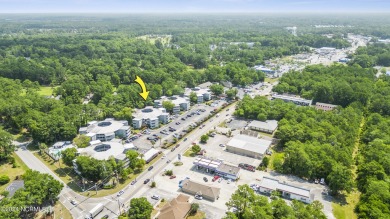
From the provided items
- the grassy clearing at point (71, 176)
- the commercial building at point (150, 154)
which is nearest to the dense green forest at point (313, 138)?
the commercial building at point (150, 154)

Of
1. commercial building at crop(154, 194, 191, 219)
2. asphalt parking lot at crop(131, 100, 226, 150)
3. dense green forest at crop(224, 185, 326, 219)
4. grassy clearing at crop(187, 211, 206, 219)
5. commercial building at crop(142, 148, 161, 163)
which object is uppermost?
dense green forest at crop(224, 185, 326, 219)

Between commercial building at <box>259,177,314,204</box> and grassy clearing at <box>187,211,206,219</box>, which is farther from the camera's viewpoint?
commercial building at <box>259,177,314,204</box>

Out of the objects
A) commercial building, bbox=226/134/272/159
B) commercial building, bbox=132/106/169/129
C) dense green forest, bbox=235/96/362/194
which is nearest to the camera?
dense green forest, bbox=235/96/362/194

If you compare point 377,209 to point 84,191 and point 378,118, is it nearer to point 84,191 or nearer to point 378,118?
point 378,118

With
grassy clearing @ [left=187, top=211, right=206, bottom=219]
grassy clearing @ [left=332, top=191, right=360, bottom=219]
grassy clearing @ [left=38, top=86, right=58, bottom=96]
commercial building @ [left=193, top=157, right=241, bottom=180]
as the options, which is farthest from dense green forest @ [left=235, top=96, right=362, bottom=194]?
grassy clearing @ [left=38, top=86, right=58, bottom=96]

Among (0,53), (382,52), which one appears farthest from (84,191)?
(382,52)

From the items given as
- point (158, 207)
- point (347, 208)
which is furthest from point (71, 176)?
point (347, 208)

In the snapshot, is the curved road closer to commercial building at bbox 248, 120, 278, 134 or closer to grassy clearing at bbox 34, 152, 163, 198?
grassy clearing at bbox 34, 152, 163, 198
